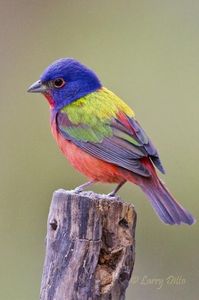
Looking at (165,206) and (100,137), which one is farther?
(100,137)

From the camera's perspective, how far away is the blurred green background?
371 inches

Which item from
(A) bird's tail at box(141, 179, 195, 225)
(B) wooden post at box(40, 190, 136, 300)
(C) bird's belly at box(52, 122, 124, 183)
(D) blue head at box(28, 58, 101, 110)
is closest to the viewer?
(B) wooden post at box(40, 190, 136, 300)

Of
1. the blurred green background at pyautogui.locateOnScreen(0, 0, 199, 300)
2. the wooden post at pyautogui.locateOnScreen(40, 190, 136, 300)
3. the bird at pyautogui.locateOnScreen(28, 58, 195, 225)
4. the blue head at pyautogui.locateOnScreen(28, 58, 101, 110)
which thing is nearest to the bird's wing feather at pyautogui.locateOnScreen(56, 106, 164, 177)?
the bird at pyautogui.locateOnScreen(28, 58, 195, 225)

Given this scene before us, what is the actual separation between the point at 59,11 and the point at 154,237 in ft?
13.6

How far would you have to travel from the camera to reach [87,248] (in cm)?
574

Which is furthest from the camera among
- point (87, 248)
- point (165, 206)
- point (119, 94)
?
point (119, 94)

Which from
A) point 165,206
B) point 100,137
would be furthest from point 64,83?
point 165,206

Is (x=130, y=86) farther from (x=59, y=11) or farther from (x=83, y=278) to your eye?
(x=83, y=278)

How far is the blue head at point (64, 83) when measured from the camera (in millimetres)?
7473

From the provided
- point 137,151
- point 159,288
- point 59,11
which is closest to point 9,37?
point 59,11

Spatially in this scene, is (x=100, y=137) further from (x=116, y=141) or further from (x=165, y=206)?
(x=165, y=206)

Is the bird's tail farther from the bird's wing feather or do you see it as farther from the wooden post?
the wooden post

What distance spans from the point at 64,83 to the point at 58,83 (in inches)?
1.9

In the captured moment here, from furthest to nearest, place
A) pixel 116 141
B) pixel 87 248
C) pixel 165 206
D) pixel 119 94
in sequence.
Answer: pixel 119 94, pixel 116 141, pixel 165 206, pixel 87 248
